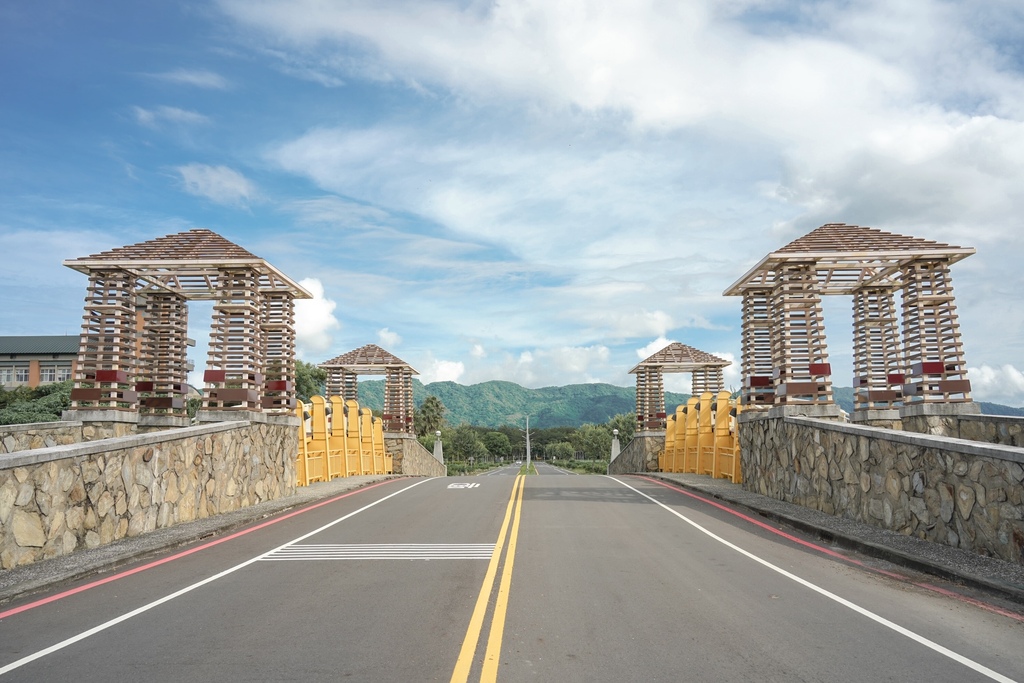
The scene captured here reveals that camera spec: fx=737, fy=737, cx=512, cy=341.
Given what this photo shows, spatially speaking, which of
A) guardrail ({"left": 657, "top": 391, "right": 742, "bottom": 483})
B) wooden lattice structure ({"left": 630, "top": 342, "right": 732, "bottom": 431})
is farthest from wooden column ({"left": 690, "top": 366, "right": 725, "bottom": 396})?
guardrail ({"left": 657, "top": 391, "right": 742, "bottom": 483})

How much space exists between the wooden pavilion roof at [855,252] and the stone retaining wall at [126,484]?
1380 centimetres

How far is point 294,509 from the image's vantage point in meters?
17.3

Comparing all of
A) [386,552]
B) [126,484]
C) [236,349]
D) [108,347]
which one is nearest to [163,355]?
[108,347]

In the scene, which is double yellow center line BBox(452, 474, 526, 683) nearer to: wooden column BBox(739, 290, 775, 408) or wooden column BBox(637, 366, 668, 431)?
wooden column BBox(739, 290, 775, 408)

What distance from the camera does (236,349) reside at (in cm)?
1867

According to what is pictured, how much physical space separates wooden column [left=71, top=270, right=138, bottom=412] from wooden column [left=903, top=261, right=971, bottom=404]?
20098mm

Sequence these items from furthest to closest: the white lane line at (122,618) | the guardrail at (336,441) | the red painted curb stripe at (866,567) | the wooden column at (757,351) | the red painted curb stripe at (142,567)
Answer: the guardrail at (336,441) → the wooden column at (757,351) → the red painted curb stripe at (142,567) → the red painted curb stripe at (866,567) → the white lane line at (122,618)

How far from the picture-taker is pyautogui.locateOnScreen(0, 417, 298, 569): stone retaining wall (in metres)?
9.76

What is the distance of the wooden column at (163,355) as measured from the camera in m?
21.0

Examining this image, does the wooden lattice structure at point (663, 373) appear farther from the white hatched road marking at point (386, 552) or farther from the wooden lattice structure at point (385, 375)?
the white hatched road marking at point (386, 552)

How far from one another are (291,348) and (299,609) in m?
15.1

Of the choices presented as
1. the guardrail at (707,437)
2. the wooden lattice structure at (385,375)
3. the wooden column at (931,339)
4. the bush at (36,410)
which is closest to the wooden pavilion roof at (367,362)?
the wooden lattice structure at (385,375)

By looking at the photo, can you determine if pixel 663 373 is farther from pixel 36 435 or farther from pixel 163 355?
pixel 36 435

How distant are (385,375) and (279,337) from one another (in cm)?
1922
